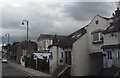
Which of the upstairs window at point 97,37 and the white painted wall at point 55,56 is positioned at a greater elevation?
the upstairs window at point 97,37

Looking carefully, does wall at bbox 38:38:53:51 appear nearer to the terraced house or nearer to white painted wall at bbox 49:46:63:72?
white painted wall at bbox 49:46:63:72

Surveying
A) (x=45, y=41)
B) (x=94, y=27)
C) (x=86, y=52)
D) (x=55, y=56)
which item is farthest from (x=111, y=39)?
(x=45, y=41)

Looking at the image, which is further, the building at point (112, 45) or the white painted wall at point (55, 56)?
the white painted wall at point (55, 56)

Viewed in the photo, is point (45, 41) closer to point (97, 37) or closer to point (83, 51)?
point (83, 51)

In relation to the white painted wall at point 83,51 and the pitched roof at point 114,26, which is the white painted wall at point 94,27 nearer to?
the white painted wall at point 83,51

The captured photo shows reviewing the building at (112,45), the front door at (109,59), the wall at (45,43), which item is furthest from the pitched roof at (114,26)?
the wall at (45,43)

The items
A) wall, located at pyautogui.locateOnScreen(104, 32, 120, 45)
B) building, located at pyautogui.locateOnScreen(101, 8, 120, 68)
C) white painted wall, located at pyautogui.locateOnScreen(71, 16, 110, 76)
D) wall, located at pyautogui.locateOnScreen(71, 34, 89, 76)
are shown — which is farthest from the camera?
wall, located at pyautogui.locateOnScreen(71, 34, 89, 76)

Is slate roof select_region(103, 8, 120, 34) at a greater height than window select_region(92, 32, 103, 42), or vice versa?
slate roof select_region(103, 8, 120, 34)

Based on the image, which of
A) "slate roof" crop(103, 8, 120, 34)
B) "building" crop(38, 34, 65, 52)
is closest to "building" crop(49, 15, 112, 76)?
"slate roof" crop(103, 8, 120, 34)

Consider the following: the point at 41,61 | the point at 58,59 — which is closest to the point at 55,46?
the point at 58,59

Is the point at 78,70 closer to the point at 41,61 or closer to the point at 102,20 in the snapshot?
the point at 102,20

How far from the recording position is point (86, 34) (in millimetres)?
36031

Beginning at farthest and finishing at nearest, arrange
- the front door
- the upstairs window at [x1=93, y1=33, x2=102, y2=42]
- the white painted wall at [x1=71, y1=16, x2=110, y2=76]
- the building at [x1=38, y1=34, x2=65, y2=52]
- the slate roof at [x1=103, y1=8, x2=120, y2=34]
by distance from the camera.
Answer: the building at [x1=38, y1=34, x2=65, y2=52] < the white painted wall at [x1=71, y1=16, x2=110, y2=76] < the upstairs window at [x1=93, y1=33, x2=102, y2=42] < the front door < the slate roof at [x1=103, y1=8, x2=120, y2=34]

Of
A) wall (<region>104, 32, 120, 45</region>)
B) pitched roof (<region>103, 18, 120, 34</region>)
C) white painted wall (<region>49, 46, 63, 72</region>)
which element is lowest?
white painted wall (<region>49, 46, 63, 72</region>)
